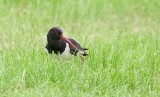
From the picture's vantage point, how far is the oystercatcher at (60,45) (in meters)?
8.76

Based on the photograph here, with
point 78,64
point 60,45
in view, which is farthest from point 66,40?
point 78,64

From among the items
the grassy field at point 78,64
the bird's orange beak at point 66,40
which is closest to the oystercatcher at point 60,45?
the bird's orange beak at point 66,40

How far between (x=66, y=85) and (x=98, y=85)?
43 cm

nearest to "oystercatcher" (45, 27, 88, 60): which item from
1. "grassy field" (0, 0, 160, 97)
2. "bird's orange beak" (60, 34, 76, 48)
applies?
"bird's orange beak" (60, 34, 76, 48)

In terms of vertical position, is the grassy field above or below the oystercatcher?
below

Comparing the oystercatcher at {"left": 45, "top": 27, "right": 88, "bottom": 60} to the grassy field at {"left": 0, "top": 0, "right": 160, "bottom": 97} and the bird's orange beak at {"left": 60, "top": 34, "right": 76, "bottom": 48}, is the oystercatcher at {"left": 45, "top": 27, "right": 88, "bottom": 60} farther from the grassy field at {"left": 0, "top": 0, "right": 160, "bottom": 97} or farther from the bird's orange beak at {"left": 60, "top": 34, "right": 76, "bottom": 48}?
the grassy field at {"left": 0, "top": 0, "right": 160, "bottom": 97}

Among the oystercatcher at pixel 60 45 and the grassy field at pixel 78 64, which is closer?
the grassy field at pixel 78 64

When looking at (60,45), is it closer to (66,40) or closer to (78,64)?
(66,40)

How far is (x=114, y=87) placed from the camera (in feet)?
25.8

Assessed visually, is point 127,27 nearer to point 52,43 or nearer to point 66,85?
point 52,43

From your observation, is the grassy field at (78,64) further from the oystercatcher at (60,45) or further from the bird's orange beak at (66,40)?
the bird's orange beak at (66,40)

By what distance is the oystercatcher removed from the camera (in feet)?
28.7

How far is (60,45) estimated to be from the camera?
8766mm

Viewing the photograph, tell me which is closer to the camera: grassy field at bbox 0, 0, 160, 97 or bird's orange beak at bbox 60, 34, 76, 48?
grassy field at bbox 0, 0, 160, 97
